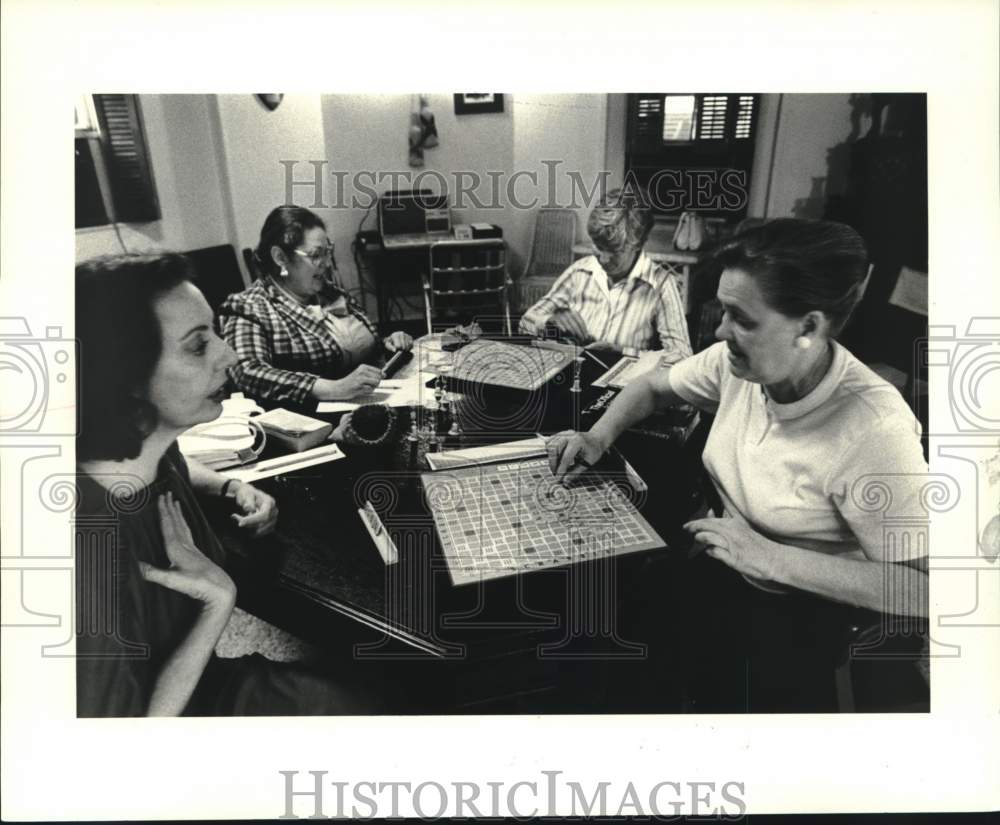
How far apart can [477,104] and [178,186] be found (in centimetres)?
64

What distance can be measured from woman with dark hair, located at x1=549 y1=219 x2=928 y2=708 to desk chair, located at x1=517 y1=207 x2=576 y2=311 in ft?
1.06

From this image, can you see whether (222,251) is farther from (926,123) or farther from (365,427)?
(926,123)

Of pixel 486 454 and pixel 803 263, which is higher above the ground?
pixel 803 263

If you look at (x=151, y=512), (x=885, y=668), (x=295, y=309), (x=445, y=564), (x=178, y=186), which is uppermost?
(x=178, y=186)

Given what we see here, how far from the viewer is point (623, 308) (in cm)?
180

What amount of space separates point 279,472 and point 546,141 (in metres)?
0.88

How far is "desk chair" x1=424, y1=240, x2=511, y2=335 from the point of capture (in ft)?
5.91

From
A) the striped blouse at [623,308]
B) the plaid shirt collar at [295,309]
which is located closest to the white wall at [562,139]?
the striped blouse at [623,308]

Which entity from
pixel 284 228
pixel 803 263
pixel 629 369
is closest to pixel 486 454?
pixel 629 369

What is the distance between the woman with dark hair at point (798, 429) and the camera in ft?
5.68

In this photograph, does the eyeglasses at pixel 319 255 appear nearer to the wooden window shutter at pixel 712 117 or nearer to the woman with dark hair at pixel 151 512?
the woman with dark hair at pixel 151 512

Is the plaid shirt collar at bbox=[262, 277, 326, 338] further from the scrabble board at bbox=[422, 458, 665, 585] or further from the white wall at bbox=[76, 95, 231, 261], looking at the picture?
the scrabble board at bbox=[422, 458, 665, 585]

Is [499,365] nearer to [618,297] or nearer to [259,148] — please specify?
[618,297]

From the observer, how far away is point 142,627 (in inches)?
70.3
